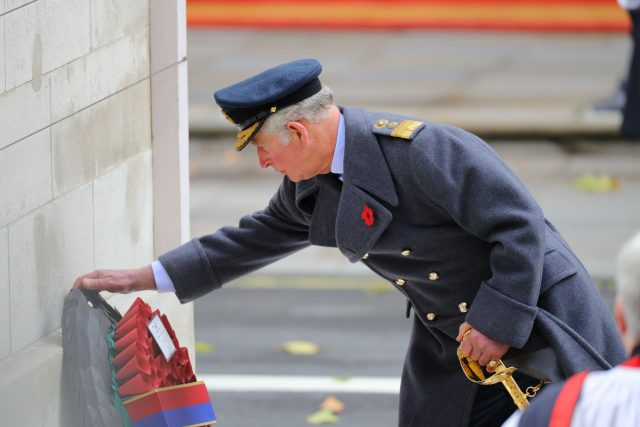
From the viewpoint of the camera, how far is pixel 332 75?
15.1 meters

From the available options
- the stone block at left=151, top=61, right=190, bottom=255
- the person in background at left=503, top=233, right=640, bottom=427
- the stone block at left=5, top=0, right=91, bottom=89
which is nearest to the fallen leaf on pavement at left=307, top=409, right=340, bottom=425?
the stone block at left=151, top=61, right=190, bottom=255

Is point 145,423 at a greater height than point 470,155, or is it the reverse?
point 470,155

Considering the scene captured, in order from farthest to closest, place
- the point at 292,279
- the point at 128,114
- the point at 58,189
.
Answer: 1. the point at 292,279
2. the point at 128,114
3. the point at 58,189

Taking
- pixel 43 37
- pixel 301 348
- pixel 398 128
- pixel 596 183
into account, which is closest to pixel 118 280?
pixel 43 37

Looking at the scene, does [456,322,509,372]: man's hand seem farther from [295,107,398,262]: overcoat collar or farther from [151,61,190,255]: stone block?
[151,61,190,255]: stone block

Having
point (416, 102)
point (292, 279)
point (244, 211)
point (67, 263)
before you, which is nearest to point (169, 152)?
point (67, 263)

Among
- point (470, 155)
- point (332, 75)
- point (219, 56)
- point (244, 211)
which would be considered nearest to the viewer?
point (470, 155)

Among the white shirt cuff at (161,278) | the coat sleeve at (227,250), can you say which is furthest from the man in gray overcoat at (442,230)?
the white shirt cuff at (161,278)

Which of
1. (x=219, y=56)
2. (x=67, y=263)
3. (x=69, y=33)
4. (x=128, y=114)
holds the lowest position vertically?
(x=219, y=56)

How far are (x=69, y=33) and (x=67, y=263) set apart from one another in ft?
2.45

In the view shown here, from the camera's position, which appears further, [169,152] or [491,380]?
[169,152]

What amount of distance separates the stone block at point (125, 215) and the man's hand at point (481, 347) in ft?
4.68

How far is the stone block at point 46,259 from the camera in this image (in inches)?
162

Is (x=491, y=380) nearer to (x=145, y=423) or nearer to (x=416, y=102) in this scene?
(x=145, y=423)
